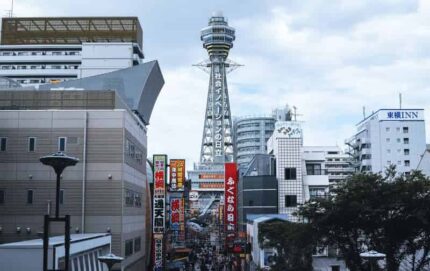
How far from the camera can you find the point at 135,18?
100 m

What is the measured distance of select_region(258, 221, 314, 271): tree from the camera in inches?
962

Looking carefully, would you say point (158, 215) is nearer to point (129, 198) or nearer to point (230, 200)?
point (129, 198)

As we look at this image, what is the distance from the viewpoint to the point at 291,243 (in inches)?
1091

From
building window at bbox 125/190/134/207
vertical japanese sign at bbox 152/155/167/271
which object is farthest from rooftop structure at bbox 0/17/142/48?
building window at bbox 125/190/134/207

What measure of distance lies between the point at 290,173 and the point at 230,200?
6.33m

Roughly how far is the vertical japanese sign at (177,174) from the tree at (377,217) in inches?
1211

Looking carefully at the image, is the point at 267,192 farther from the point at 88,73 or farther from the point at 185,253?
the point at 88,73

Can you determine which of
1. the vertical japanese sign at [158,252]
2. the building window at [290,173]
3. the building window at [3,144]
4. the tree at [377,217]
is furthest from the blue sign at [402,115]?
the building window at [3,144]

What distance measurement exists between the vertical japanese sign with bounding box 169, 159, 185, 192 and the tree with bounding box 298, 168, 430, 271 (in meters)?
30.8

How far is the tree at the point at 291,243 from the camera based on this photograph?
80.2 feet

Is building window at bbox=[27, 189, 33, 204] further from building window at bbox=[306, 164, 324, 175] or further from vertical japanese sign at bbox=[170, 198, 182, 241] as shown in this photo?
building window at bbox=[306, 164, 324, 175]

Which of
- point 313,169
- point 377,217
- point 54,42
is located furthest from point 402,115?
point 377,217

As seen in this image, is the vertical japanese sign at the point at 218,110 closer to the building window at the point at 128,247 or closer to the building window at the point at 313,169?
the building window at the point at 313,169

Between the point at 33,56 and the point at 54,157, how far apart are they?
90.8 m
